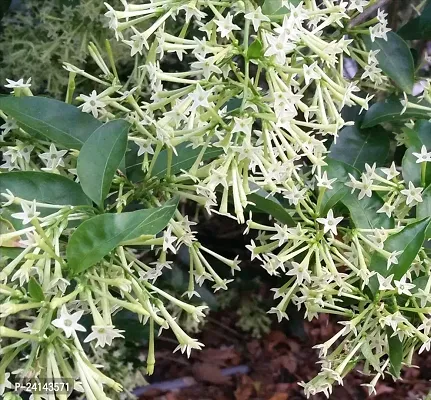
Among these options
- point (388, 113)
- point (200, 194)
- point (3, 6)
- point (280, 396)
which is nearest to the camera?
point (200, 194)

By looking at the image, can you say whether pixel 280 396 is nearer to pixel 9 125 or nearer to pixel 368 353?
pixel 368 353

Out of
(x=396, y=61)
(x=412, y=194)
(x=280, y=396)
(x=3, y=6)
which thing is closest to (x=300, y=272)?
(x=412, y=194)

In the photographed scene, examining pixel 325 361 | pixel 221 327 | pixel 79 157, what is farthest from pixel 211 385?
pixel 79 157

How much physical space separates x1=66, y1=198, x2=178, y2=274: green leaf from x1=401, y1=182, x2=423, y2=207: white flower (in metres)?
0.31

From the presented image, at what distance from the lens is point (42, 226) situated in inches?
19.6

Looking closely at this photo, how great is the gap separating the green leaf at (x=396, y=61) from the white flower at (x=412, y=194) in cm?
20

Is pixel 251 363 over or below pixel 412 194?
below

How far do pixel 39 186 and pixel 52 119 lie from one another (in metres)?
0.09

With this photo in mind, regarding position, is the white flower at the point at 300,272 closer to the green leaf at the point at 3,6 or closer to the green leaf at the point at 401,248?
the green leaf at the point at 401,248

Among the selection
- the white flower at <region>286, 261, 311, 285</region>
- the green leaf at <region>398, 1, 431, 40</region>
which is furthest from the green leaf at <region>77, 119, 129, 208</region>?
the green leaf at <region>398, 1, 431, 40</region>

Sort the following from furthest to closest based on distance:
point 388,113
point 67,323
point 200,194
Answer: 1. point 388,113
2. point 200,194
3. point 67,323

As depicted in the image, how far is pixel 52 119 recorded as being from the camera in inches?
24.0

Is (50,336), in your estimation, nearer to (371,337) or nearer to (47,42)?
(371,337)

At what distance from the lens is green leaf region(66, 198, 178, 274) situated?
0.48 metres
